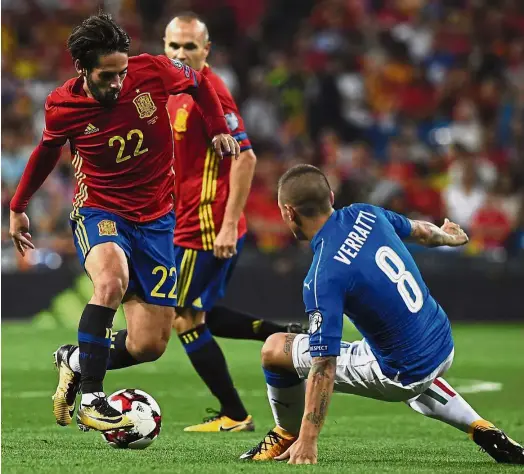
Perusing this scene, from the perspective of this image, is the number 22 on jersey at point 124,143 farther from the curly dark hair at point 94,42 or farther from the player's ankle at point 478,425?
the player's ankle at point 478,425

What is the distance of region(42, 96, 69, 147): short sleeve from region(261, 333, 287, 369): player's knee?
4.82 feet

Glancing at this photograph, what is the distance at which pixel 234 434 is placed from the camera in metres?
6.54

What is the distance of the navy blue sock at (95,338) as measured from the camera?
218 inches

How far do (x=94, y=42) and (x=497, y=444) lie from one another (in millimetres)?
2597

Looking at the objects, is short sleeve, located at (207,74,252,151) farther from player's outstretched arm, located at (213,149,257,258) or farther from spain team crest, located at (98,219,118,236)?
spain team crest, located at (98,219,118,236)

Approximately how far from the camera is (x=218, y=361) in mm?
6930

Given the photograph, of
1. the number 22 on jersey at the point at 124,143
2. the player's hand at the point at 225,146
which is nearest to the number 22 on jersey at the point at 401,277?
the player's hand at the point at 225,146

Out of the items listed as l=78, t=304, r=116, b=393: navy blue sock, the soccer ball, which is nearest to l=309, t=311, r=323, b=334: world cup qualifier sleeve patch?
the soccer ball

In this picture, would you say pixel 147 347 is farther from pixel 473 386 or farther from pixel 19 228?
pixel 473 386

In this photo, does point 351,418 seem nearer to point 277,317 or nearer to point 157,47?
point 277,317

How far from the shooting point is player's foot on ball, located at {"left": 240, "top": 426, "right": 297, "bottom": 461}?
5.27m

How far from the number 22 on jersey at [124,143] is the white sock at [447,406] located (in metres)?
1.88

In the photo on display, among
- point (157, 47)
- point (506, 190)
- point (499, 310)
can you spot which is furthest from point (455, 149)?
point (157, 47)

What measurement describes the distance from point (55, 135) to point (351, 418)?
2702mm
